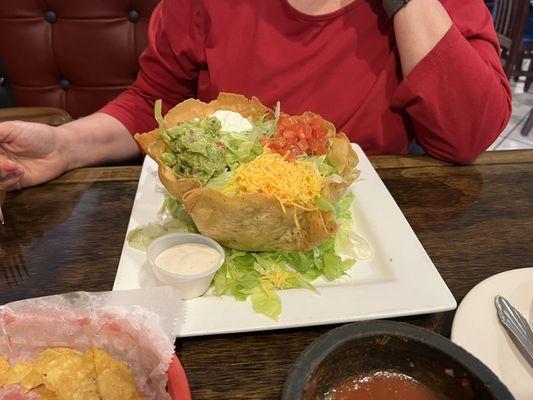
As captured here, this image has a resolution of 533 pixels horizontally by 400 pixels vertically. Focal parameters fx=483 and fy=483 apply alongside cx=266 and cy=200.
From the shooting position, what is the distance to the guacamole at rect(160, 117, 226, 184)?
50.0 inches

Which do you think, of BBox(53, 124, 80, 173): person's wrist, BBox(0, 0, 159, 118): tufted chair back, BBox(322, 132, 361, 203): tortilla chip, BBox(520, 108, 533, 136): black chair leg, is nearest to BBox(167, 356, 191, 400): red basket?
BBox(322, 132, 361, 203): tortilla chip

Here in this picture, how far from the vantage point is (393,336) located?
29.9 inches

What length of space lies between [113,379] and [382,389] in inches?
17.6

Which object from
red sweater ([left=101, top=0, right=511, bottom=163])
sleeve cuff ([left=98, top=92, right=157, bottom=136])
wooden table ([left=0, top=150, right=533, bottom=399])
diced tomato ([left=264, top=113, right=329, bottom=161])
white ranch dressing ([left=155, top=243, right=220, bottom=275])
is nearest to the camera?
wooden table ([left=0, top=150, right=533, bottom=399])

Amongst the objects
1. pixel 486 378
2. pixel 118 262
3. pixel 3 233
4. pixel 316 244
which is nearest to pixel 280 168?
pixel 316 244

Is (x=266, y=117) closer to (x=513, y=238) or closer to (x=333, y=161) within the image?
(x=333, y=161)

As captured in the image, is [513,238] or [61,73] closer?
[513,238]

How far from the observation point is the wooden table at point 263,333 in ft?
3.28

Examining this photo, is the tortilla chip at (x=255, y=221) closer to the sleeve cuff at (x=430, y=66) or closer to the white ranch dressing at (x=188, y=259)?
the white ranch dressing at (x=188, y=259)

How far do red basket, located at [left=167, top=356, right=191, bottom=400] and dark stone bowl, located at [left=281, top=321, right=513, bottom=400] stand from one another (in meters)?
0.21

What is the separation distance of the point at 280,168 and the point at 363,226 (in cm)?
35

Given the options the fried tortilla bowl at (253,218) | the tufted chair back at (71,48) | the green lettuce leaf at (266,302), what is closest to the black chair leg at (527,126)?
the tufted chair back at (71,48)

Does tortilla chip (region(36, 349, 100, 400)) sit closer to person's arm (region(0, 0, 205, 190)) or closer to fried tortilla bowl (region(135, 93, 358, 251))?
fried tortilla bowl (region(135, 93, 358, 251))

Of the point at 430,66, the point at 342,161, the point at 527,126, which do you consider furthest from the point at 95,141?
the point at 527,126
